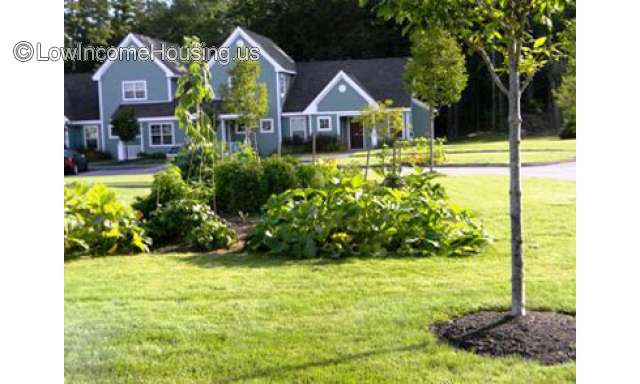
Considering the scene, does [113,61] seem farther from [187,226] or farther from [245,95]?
[187,226]

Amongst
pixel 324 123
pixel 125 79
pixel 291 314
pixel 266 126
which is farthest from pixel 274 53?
pixel 291 314

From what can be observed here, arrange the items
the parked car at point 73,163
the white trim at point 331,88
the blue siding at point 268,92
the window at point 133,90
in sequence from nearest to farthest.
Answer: the parked car at point 73,163 → the white trim at point 331,88 → the blue siding at point 268,92 → the window at point 133,90

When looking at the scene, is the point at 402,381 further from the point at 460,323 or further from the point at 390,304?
the point at 390,304

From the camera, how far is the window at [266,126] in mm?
41156

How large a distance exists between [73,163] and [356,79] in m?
17.9

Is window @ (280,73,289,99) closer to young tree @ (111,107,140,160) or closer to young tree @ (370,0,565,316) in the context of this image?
young tree @ (111,107,140,160)

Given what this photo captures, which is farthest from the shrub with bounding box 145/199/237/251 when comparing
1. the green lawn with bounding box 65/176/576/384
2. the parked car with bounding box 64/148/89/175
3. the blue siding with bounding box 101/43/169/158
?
the blue siding with bounding box 101/43/169/158

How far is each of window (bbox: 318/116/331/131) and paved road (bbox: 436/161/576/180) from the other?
57.5 ft

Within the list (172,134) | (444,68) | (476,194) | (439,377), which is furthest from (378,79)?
(439,377)

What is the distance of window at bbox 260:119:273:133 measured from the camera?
1620 inches

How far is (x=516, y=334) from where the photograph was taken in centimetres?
476

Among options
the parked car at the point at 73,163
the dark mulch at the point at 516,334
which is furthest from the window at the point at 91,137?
the dark mulch at the point at 516,334

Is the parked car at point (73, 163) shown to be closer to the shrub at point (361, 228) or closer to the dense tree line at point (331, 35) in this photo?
the dense tree line at point (331, 35)

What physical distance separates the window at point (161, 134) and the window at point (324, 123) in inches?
328
